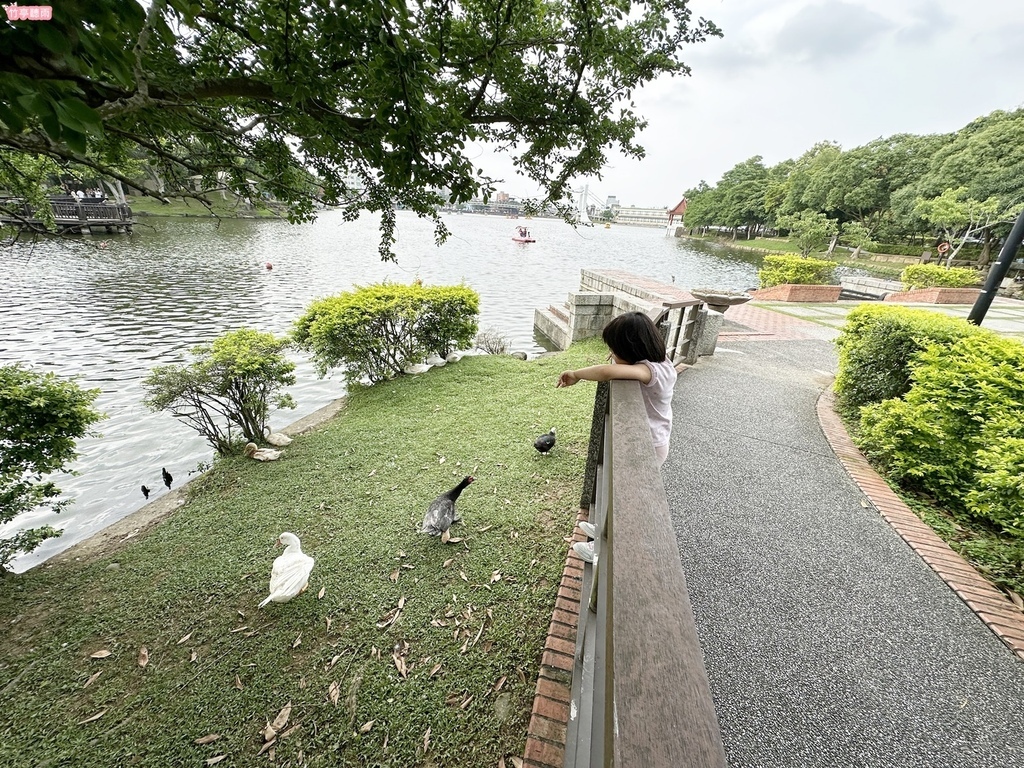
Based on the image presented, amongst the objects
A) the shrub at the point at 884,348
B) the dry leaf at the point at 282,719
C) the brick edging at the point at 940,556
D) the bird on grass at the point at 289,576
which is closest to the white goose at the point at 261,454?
the bird on grass at the point at 289,576

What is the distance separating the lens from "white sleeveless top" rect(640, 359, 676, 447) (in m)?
2.40

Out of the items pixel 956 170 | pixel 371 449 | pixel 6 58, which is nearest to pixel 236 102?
pixel 6 58

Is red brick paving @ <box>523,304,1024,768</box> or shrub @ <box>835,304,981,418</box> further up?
shrub @ <box>835,304,981,418</box>

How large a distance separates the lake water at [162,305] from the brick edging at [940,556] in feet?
20.9

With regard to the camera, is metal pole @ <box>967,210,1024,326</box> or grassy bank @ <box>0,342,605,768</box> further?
metal pole @ <box>967,210,1024,326</box>

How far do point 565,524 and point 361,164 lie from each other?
4.10m

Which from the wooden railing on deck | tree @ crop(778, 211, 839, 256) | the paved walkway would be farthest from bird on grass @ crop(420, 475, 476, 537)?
tree @ crop(778, 211, 839, 256)

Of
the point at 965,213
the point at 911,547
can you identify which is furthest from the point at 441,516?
the point at 965,213

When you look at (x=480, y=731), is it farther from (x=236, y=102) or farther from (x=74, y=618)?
(x=236, y=102)

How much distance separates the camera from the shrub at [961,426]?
3330 millimetres

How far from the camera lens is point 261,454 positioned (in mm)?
5871

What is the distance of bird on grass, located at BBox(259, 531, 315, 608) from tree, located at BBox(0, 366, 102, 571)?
2.52m

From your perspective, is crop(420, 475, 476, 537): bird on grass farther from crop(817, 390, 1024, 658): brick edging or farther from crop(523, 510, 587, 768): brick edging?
crop(817, 390, 1024, 658): brick edging

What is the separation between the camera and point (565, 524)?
3.96m
